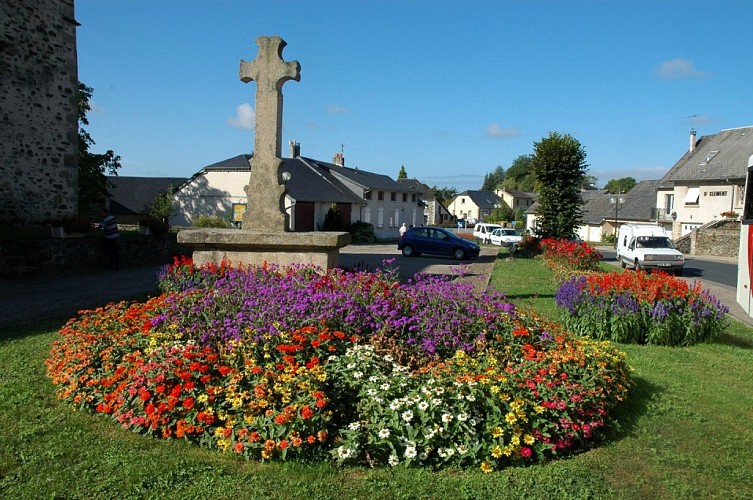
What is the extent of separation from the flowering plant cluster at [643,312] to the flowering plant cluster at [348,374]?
246cm

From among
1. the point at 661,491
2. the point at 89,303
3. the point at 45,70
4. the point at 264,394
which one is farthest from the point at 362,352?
the point at 45,70

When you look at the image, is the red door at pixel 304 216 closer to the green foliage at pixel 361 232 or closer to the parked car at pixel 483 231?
the green foliage at pixel 361 232

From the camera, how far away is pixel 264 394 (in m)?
3.89

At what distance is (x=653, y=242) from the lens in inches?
922

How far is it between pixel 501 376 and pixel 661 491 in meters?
1.26

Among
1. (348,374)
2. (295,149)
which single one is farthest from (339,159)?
(348,374)

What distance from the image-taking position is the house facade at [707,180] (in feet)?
130

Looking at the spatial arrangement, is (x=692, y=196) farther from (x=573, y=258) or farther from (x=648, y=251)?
(x=573, y=258)

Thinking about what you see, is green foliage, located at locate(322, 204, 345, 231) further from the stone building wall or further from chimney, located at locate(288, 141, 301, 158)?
the stone building wall

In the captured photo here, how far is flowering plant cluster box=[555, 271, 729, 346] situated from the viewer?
25.6 feet

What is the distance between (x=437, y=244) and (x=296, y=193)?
14.7 metres

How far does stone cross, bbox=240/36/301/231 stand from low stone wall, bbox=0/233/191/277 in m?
7.35

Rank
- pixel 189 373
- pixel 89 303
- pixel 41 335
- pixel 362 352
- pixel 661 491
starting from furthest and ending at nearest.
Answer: pixel 89 303, pixel 41 335, pixel 362 352, pixel 189 373, pixel 661 491

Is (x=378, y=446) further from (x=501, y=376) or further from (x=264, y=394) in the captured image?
(x=501, y=376)
